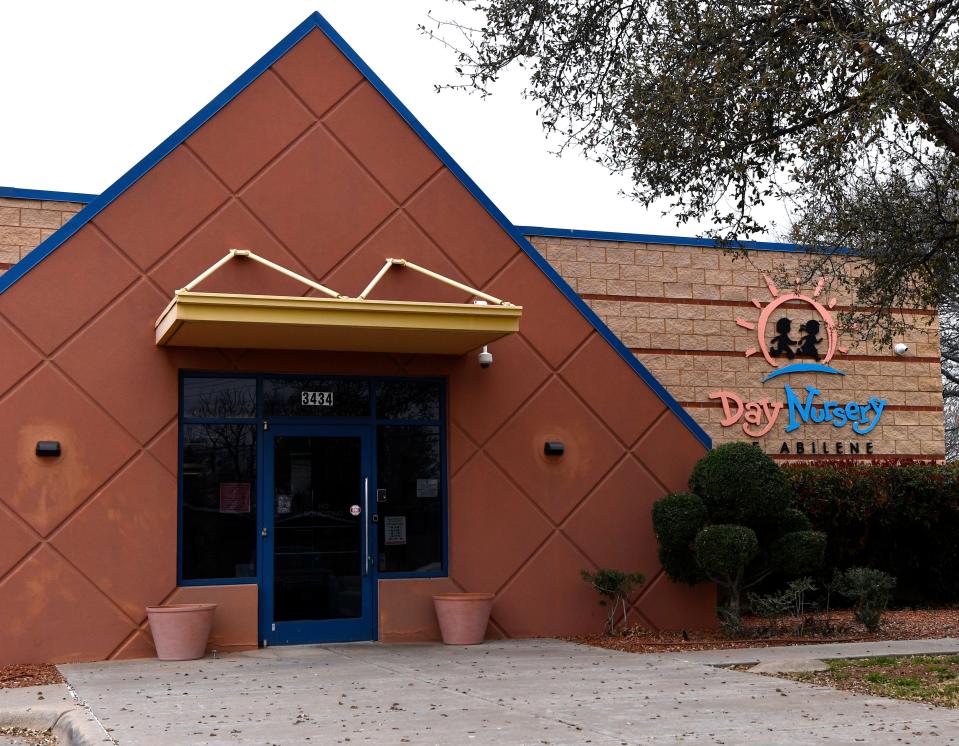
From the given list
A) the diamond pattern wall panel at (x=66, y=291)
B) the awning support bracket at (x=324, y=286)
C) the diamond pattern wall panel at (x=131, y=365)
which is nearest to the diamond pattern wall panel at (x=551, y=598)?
the awning support bracket at (x=324, y=286)

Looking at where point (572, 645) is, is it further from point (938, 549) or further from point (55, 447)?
point (938, 549)

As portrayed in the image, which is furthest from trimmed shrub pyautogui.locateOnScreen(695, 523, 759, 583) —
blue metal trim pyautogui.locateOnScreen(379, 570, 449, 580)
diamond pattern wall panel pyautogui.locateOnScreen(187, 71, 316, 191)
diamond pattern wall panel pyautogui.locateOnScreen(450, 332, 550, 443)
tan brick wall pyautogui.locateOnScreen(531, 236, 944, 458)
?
diamond pattern wall panel pyautogui.locateOnScreen(187, 71, 316, 191)

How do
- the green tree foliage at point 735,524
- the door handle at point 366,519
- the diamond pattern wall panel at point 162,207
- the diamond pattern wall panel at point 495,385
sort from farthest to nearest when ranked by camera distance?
1. the diamond pattern wall panel at point 495,385
2. the green tree foliage at point 735,524
3. the door handle at point 366,519
4. the diamond pattern wall panel at point 162,207

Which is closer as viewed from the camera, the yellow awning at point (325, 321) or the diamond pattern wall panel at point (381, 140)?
the yellow awning at point (325, 321)

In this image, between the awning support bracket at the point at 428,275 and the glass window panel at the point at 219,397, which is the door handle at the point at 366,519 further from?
the awning support bracket at the point at 428,275

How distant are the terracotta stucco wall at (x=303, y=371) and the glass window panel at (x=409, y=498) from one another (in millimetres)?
237

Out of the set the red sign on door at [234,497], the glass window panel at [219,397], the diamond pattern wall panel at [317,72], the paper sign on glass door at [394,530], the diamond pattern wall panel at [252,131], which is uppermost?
the diamond pattern wall panel at [317,72]

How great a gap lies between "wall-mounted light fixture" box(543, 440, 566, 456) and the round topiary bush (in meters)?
1.67

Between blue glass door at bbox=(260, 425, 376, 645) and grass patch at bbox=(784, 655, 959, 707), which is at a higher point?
blue glass door at bbox=(260, 425, 376, 645)

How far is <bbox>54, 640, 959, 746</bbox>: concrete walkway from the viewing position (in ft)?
25.8

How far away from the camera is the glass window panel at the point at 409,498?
43.4 ft

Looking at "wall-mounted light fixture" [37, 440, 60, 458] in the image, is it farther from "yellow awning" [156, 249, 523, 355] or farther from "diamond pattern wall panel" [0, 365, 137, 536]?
"yellow awning" [156, 249, 523, 355]

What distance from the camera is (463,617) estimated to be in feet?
41.9

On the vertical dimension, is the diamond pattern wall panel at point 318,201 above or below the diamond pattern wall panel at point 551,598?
above
